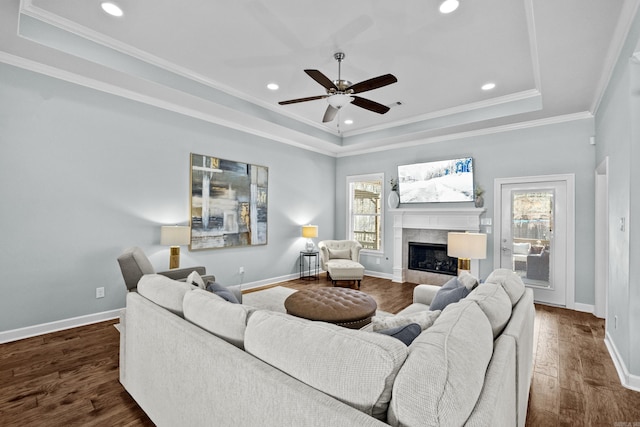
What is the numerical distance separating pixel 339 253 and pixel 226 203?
238 centimetres

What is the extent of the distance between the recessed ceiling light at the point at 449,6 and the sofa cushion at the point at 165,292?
291 cm

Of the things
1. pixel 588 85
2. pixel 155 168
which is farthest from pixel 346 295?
pixel 588 85

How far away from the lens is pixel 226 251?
4.84 m

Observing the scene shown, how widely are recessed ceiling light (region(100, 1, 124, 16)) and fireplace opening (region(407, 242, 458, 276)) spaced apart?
540 centimetres

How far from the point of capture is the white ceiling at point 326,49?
2494mm

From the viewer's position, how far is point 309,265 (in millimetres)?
6086

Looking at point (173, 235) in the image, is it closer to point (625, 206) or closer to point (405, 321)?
point (405, 321)

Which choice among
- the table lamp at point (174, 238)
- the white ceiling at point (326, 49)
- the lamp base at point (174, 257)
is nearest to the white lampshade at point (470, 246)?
the white ceiling at point (326, 49)

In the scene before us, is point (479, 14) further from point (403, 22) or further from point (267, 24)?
point (267, 24)

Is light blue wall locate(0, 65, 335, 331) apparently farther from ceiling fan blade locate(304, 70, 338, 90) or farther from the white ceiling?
ceiling fan blade locate(304, 70, 338, 90)

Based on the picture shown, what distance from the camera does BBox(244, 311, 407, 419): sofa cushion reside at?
890 mm

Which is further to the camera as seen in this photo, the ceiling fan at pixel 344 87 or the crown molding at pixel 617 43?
the ceiling fan at pixel 344 87

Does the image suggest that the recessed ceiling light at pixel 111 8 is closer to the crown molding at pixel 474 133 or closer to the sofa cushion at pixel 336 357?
the sofa cushion at pixel 336 357

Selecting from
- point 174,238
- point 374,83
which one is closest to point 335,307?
point 374,83
